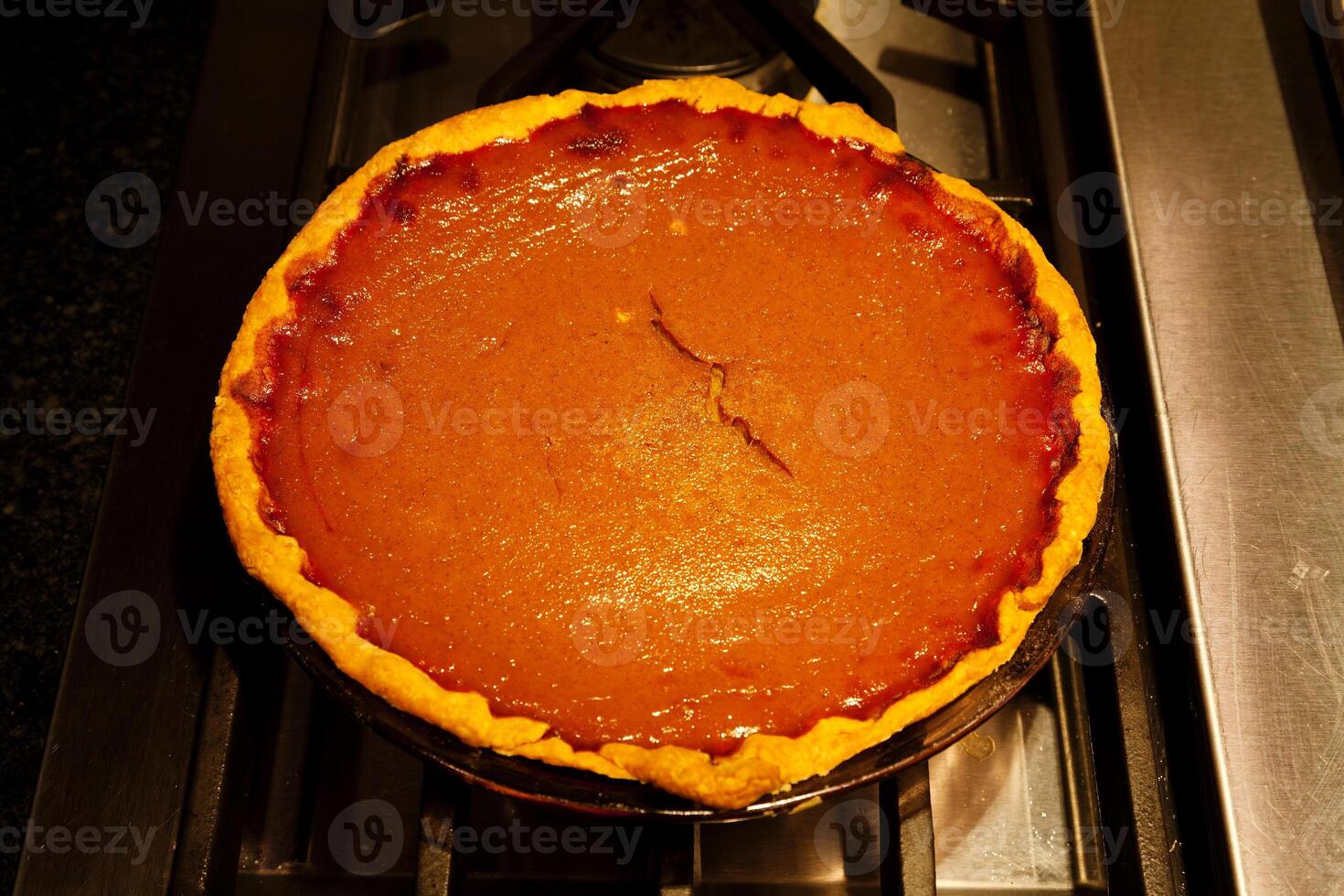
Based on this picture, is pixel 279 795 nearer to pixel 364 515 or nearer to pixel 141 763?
pixel 141 763

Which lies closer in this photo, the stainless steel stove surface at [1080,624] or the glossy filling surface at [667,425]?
the glossy filling surface at [667,425]

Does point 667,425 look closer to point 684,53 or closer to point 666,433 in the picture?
point 666,433

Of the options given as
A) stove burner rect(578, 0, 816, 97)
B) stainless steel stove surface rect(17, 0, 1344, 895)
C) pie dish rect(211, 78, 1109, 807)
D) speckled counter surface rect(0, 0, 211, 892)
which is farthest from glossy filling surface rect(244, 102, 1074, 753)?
speckled counter surface rect(0, 0, 211, 892)

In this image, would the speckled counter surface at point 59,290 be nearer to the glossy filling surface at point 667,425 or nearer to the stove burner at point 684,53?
the glossy filling surface at point 667,425

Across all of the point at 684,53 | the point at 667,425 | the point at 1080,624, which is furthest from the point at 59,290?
the point at 1080,624

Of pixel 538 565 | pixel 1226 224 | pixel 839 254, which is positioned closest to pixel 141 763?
pixel 538 565

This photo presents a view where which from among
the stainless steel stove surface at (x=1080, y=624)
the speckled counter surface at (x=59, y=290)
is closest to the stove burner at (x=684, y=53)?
the stainless steel stove surface at (x=1080, y=624)
